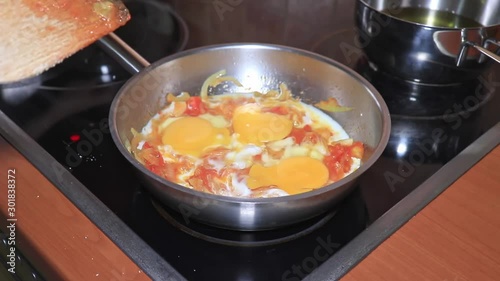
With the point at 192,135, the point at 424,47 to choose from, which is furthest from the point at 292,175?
the point at 424,47

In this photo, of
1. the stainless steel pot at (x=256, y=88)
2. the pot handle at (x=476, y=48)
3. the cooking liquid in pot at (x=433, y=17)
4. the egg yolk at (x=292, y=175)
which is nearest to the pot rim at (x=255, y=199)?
the stainless steel pot at (x=256, y=88)

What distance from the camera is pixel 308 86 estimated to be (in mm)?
1280

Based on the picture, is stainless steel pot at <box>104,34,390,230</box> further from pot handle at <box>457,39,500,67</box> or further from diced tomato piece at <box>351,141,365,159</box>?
pot handle at <box>457,39,500,67</box>

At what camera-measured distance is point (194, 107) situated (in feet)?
4.02

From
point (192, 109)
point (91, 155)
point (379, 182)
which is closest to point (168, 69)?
point (192, 109)

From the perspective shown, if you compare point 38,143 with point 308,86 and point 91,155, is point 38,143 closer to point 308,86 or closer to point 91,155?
point 91,155

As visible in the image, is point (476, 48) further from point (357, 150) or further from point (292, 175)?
point (292, 175)

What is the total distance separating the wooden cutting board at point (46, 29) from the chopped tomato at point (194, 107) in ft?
0.77

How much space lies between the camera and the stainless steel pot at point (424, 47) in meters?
1.22

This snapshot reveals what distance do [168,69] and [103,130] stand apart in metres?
0.19

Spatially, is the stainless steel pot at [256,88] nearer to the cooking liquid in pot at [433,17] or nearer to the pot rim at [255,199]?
the pot rim at [255,199]

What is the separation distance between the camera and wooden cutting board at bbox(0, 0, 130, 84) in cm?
116

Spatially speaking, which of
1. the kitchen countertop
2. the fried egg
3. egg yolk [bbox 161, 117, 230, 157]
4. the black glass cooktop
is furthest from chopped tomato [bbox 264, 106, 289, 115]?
the kitchen countertop

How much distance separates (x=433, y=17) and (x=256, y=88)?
510mm
